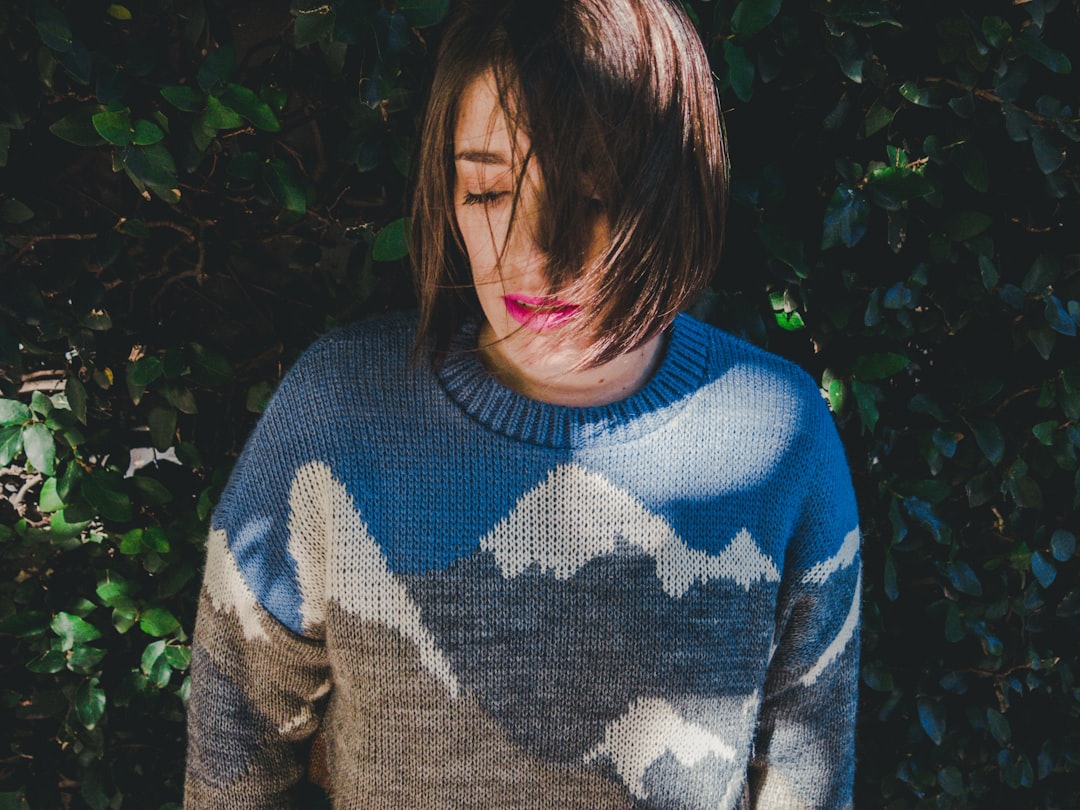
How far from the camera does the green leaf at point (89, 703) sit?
53.1 inches

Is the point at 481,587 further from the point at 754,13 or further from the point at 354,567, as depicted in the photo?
the point at 754,13

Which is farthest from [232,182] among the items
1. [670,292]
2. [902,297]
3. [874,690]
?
[874,690]

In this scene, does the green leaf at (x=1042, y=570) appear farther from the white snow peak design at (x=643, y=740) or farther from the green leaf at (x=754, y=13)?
the green leaf at (x=754, y=13)

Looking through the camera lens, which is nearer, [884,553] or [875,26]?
[875,26]

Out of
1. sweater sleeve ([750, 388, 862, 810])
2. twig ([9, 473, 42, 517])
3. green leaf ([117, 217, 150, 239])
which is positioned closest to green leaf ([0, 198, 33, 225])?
green leaf ([117, 217, 150, 239])

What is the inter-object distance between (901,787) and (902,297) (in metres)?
1.08

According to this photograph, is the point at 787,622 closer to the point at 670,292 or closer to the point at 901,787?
the point at 670,292

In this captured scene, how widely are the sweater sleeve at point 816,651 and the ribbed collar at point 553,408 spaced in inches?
8.4

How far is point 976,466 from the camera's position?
1.56m

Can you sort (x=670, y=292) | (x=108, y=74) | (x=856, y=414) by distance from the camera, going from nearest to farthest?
(x=670, y=292) → (x=108, y=74) → (x=856, y=414)

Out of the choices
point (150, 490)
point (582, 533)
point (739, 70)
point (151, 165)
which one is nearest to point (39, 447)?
point (150, 490)

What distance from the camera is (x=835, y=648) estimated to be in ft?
3.82

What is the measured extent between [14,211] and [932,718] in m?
1.91

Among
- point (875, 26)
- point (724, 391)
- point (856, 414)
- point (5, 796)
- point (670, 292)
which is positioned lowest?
point (5, 796)
